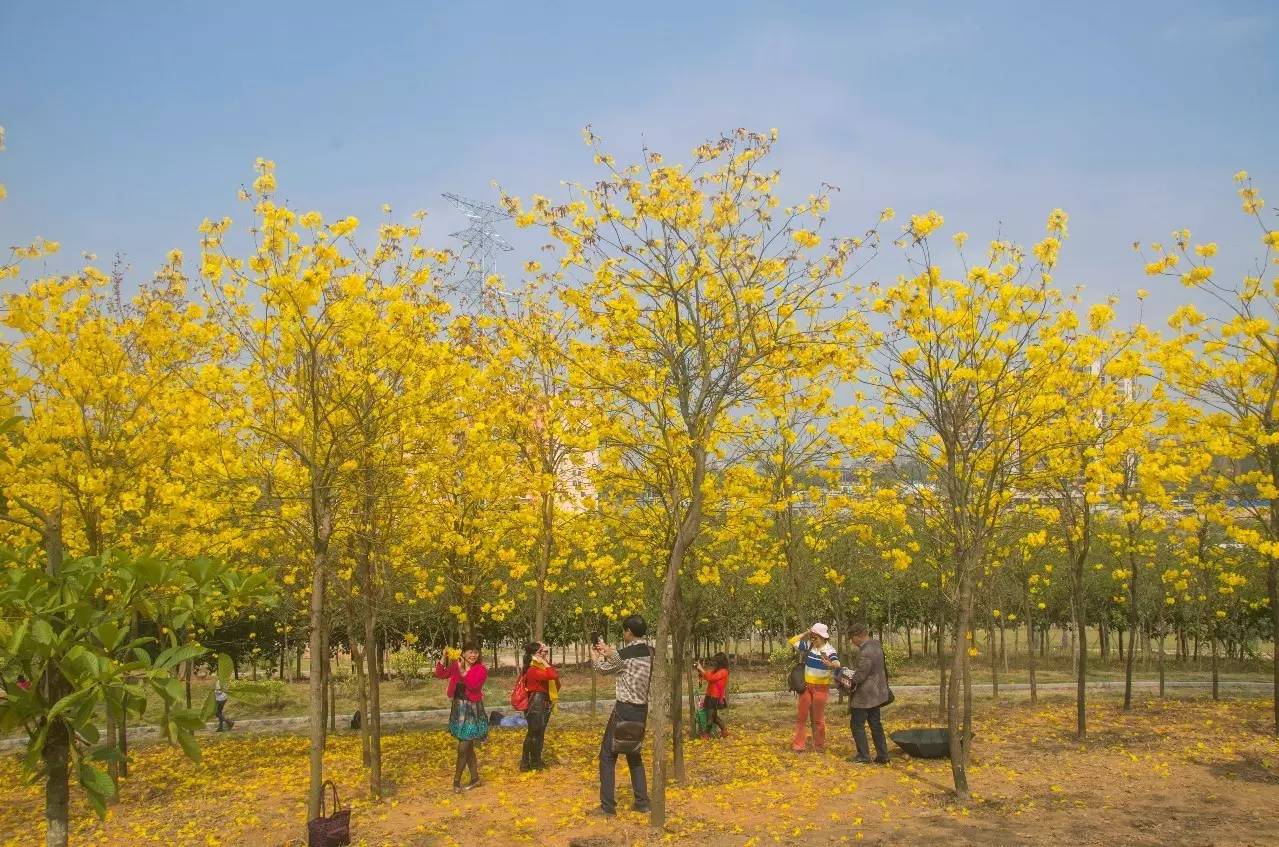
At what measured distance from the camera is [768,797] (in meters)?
9.25

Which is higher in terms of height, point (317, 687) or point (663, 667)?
point (663, 667)

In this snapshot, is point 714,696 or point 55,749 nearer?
point 55,749

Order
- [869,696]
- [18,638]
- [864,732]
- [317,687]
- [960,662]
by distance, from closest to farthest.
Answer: [18,638]
[317,687]
[960,662]
[869,696]
[864,732]

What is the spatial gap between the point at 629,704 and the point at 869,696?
3.65 metres

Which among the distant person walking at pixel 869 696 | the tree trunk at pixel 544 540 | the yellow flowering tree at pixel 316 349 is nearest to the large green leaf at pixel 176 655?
the yellow flowering tree at pixel 316 349

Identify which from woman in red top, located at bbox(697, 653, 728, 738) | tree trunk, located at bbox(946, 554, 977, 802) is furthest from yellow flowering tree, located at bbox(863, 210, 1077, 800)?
woman in red top, located at bbox(697, 653, 728, 738)

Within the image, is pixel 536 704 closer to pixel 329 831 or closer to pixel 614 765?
pixel 614 765

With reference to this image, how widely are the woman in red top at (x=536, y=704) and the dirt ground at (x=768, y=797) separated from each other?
0.24 metres

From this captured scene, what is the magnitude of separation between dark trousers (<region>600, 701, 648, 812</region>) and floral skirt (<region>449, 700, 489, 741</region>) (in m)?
1.74

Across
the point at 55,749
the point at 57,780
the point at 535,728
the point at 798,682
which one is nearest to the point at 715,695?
the point at 798,682

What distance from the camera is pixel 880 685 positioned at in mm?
10750

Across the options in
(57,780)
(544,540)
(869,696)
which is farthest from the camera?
(544,540)

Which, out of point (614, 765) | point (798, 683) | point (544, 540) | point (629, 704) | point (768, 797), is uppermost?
point (544, 540)

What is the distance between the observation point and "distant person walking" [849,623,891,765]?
1075cm
